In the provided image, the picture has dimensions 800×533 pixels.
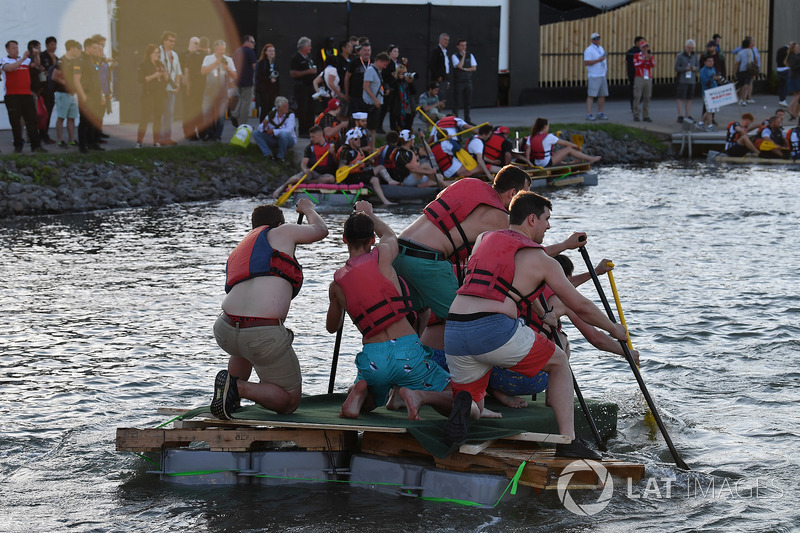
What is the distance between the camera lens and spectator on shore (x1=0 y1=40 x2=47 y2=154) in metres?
17.6

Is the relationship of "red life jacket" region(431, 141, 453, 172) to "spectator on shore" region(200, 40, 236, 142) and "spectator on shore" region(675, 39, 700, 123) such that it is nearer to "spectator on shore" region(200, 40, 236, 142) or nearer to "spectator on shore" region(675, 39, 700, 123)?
"spectator on shore" region(200, 40, 236, 142)

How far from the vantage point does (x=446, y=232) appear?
24.8 ft

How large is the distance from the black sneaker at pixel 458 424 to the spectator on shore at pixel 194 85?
15.8 m

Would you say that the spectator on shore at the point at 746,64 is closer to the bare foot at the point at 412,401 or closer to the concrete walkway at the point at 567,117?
the concrete walkway at the point at 567,117

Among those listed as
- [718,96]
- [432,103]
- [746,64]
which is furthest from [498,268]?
[746,64]

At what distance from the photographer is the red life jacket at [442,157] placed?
1916cm

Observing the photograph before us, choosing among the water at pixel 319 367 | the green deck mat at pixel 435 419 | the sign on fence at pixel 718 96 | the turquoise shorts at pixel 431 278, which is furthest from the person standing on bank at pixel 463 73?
the green deck mat at pixel 435 419

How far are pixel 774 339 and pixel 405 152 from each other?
9285 mm

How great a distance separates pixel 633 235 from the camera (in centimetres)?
1612

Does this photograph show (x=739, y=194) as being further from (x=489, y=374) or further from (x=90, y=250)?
(x=489, y=374)

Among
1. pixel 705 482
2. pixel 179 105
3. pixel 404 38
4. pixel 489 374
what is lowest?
pixel 705 482

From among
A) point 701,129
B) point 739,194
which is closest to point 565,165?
point 739,194

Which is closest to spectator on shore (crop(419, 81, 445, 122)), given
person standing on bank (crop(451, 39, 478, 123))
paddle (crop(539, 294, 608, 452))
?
person standing on bank (crop(451, 39, 478, 123))

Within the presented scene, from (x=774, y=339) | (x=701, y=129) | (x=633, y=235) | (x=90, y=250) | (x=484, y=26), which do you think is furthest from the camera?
(x=484, y=26)
